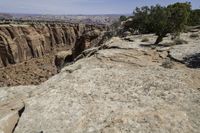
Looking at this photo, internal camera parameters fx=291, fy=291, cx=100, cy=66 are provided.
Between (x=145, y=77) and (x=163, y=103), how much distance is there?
352 cm

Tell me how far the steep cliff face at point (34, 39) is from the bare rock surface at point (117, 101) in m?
43.5

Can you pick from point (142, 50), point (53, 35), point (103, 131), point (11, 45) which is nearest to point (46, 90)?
point (103, 131)

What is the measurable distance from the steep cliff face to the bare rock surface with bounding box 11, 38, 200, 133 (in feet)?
143

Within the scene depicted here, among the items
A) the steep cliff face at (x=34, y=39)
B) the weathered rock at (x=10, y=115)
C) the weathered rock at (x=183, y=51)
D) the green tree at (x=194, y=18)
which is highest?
the weathered rock at (x=183, y=51)

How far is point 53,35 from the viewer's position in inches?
4815

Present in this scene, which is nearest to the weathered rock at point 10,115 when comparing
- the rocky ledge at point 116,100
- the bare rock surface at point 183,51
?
the rocky ledge at point 116,100

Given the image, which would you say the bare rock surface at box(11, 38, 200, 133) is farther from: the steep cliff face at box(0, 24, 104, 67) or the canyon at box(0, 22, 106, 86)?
the steep cliff face at box(0, 24, 104, 67)

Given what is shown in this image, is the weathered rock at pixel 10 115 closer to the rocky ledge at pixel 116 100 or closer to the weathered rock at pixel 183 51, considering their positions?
the rocky ledge at pixel 116 100

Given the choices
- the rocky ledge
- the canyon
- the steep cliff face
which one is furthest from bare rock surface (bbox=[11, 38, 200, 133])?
the steep cliff face

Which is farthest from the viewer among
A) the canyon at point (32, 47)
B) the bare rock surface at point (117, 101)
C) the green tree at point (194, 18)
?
the canyon at point (32, 47)

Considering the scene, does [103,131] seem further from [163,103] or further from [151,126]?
[163,103]

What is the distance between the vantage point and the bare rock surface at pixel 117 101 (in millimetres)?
10359

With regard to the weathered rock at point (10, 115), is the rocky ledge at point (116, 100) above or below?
above

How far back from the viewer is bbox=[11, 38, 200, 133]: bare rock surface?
1036 cm
